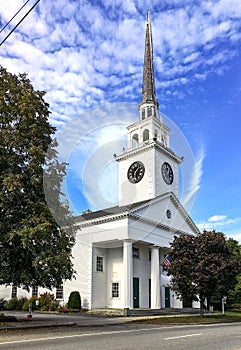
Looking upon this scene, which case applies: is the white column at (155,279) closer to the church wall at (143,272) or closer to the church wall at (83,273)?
the church wall at (143,272)

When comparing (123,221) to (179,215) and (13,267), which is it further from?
(13,267)

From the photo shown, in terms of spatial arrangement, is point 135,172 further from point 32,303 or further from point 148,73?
point 32,303

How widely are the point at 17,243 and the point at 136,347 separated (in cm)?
Answer: 915

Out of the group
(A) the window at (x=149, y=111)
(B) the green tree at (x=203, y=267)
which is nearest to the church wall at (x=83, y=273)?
(B) the green tree at (x=203, y=267)

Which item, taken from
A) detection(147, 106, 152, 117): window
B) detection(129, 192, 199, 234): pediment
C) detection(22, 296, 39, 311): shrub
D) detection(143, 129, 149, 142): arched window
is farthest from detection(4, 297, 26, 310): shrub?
detection(147, 106, 152, 117): window

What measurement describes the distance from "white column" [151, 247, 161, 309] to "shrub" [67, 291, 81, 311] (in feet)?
19.1

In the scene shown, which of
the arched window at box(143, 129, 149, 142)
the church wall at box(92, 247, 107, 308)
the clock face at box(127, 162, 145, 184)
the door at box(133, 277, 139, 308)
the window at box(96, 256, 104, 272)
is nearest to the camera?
the church wall at box(92, 247, 107, 308)

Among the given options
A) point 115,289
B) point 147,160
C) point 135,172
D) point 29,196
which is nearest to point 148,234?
point 115,289

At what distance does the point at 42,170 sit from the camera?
1869 centimetres

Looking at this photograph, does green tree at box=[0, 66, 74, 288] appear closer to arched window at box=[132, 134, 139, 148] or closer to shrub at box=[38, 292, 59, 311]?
shrub at box=[38, 292, 59, 311]

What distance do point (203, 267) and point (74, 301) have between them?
11446 millimetres

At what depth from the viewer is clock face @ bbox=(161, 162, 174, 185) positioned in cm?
3806

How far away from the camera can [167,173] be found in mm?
38938

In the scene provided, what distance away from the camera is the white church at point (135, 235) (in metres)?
30.8
